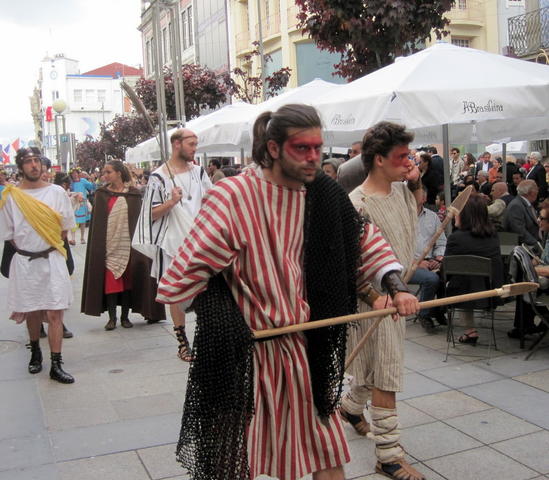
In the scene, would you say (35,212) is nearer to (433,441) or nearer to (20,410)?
(20,410)

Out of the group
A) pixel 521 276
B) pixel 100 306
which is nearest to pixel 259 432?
pixel 521 276

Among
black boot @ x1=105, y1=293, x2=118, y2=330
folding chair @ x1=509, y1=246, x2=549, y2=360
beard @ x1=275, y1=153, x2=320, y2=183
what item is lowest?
black boot @ x1=105, y1=293, x2=118, y2=330

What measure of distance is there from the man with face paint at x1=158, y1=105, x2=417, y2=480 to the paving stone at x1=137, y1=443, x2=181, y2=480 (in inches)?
51.0

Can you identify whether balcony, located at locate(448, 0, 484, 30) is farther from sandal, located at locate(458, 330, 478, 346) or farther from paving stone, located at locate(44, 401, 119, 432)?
paving stone, located at locate(44, 401, 119, 432)

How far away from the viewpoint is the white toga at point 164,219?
20.7 feet

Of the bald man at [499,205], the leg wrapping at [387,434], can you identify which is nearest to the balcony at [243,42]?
the bald man at [499,205]

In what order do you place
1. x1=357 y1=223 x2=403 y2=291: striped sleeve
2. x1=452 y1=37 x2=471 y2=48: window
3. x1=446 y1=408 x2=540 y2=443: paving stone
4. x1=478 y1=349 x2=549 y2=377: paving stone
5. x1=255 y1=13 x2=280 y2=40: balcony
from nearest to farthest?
1. x1=357 y1=223 x2=403 y2=291: striped sleeve
2. x1=446 y1=408 x2=540 y2=443: paving stone
3. x1=478 y1=349 x2=549 y2=377: paving stone
4. x1=452 y1=37 x2=471 y2=48: window
5. x1=255 y1=13 x2=280 y2=40: balcony

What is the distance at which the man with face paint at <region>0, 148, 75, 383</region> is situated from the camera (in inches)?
228

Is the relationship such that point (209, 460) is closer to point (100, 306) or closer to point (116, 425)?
point (116, 425)

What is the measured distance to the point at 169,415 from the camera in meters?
4.93

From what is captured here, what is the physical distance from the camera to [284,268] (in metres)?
2.66

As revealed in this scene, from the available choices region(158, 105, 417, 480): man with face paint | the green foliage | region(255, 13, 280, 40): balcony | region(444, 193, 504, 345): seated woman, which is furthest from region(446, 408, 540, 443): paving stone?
region(255, 13, 280, 40): balcony

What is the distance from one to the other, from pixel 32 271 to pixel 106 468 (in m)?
2.26

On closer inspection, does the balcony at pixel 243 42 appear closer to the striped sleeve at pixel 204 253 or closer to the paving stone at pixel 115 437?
the paving stone at pixel 115 437
